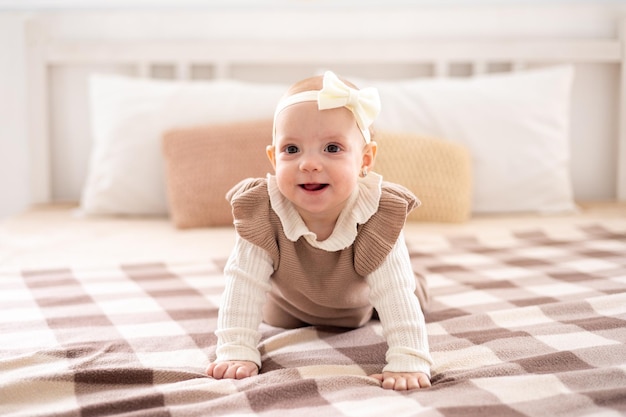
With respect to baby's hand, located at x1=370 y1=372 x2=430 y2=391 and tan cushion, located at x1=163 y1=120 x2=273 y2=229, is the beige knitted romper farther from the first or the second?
tan cushion, located at x1=163 y1=120 x2=273 y2=229

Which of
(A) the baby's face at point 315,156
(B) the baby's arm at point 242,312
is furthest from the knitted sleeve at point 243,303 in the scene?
(A) the baby's face at point 315,156

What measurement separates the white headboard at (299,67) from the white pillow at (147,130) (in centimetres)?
28

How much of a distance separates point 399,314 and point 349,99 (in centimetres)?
29

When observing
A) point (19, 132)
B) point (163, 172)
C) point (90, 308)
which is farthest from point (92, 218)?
point (90, 308)

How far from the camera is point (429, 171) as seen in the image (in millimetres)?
1940

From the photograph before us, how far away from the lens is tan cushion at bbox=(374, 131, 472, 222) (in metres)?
1.92

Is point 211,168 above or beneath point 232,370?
above

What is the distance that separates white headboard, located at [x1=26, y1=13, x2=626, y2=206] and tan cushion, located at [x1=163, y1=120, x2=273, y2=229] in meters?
0.51

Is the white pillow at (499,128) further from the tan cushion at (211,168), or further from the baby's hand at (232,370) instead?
the baby's hand at (232,370)

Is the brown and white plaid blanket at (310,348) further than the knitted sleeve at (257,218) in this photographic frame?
A: No

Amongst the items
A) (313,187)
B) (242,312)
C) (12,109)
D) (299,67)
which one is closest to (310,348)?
(242,312)

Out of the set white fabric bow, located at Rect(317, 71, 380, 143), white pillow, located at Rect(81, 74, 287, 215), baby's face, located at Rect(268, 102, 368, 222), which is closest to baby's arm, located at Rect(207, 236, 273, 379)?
baby's face, located at Rect(268, 102, 368, 222)

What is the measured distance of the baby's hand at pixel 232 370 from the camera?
939 millimetres

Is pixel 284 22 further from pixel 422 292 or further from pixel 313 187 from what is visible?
pixel 313 187
